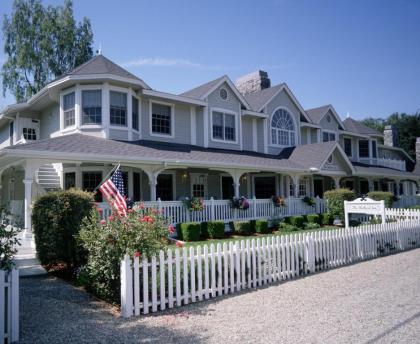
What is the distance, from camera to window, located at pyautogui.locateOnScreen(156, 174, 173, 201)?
59.3 ft

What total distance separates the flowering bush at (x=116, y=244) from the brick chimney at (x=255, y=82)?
22320mm

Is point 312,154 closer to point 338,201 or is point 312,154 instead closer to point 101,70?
point 338,201

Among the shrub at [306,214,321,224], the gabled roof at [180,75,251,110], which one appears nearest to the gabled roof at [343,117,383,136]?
the gabled roof at [180,75,251,110]

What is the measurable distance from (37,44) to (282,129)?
72.5ft

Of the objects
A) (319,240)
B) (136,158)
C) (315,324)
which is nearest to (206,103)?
(136,158)

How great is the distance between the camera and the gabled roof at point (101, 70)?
609 inches

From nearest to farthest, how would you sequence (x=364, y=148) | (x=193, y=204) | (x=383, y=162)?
(x=193, y=204)
(x=364, y=148)
(x=383, y=162)

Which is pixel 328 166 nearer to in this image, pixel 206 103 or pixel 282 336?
pixel 206 103

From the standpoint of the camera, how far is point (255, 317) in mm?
5484

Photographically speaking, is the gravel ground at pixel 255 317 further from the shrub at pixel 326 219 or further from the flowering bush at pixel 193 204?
the shrub at pixel 326 219

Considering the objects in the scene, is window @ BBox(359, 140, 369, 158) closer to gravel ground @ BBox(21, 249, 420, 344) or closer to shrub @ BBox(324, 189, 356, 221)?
shrub @ BBox(324, 189, 356, 221)

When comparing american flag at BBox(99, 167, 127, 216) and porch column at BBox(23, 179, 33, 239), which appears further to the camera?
porch column at BBox(23, 179, 33, 239)

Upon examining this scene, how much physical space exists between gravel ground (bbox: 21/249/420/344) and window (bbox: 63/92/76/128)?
982 centimetres

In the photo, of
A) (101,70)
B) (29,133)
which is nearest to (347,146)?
(101,70)
